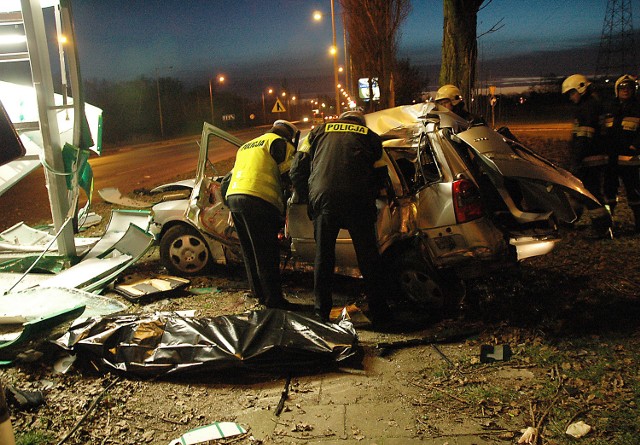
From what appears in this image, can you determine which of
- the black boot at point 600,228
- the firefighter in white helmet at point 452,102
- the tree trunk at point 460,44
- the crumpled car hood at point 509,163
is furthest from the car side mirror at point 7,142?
the tree trunk at point 460,44

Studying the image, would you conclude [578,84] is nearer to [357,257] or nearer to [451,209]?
[451,209]

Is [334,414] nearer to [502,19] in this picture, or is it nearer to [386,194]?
[386,194]

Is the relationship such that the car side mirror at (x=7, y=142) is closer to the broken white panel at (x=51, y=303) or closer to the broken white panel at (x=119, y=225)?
the broken white panel at (x=51, y=303)

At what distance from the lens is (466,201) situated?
4434 millimetres

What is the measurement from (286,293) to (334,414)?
247cm

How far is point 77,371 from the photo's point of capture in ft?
13.0

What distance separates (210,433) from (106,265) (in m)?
3.51

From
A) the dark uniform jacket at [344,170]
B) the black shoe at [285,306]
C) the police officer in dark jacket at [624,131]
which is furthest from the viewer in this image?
the police officer in dark jacket at [624,131]

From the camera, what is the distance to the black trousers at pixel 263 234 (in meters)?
4.87

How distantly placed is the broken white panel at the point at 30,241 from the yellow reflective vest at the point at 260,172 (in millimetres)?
3038

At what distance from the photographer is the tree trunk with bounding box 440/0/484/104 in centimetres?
924

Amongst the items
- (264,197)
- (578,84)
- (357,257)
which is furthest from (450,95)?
(357,257)

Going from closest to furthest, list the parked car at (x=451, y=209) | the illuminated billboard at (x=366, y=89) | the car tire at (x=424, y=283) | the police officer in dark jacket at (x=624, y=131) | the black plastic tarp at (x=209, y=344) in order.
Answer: the black plastic tarp at (x=209, y=344), the parked car at (x=451, y=209), the car tire at (x=424, y=283), the police officer in dark jacket at (x=624, y=131), the illuminated billboard at (x=366, y=89)

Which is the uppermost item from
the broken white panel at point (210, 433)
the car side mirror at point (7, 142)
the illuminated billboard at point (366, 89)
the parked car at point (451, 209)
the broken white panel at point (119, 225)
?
the illuminated billboard at point (366, 89)
